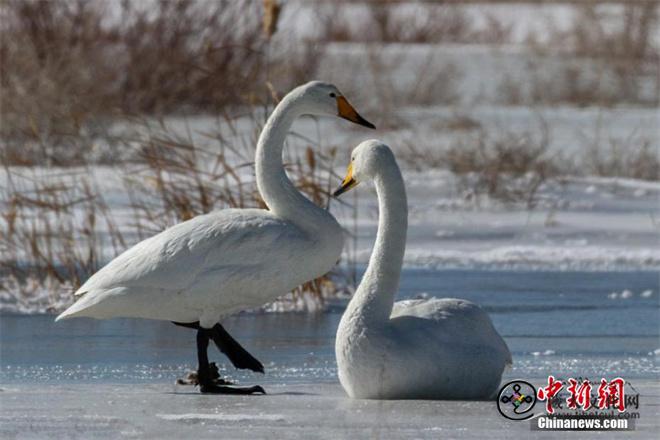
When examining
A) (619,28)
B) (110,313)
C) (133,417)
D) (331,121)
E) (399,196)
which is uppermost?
(619,28)

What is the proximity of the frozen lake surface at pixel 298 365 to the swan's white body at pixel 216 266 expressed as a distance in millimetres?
294

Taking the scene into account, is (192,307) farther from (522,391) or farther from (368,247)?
(368,247)

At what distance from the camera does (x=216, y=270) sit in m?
5.06

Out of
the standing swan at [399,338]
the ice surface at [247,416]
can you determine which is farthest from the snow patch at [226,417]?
the standing swan at [399,338]

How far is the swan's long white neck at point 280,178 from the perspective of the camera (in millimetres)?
5277

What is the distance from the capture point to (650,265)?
839 cm

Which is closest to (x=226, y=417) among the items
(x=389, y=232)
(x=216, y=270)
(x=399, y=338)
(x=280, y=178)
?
(x=399, y=338)

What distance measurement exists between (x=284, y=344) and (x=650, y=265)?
3002 mm

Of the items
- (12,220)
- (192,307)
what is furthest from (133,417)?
(12,220)

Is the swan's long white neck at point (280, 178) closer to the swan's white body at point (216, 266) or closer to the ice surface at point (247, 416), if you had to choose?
the swan's white body at point (216, 266)

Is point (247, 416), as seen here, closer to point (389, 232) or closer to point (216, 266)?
point (216, 266)

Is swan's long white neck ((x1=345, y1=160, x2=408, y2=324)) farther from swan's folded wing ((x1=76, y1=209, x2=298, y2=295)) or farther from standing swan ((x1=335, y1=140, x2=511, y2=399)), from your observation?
swan's folded wing ((x1=76, y1=209, x2=298, y2=295))

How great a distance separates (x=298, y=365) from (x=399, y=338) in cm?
104

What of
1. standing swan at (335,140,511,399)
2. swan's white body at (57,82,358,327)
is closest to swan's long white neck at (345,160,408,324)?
standing swan at (335,140,511,399)
